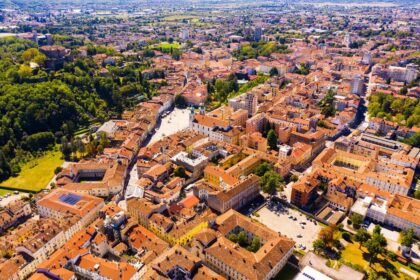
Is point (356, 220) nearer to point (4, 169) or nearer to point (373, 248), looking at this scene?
point (373, 248)

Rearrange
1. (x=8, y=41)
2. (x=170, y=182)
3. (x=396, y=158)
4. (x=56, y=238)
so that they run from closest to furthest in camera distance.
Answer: (x=56, y=238), (x=170, y=182), (x=396, y=158), (x=8, y=41)

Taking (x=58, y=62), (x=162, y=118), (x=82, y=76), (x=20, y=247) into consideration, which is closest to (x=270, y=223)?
(x=20, y=247)

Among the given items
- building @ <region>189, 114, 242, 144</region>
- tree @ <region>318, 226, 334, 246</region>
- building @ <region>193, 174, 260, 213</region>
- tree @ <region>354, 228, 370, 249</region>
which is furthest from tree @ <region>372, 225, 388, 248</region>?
building @ <region>189, 114, 242, 144</region>

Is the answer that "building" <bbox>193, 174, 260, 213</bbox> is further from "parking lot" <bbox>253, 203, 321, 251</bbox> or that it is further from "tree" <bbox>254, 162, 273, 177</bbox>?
"tree" <bbox>254, 162, 273, 177</bbox>

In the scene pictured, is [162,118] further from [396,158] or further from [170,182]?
[396,158]

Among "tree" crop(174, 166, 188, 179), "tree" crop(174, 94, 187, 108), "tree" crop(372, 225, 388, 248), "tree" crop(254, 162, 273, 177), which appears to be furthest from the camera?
"tree" crop(174, 94, 187, 108)

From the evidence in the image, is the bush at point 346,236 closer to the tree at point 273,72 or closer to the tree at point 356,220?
the tree at point 356,220
